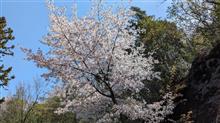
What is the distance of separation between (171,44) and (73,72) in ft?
39.5

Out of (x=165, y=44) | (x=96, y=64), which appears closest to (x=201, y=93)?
(x=96, y=64)

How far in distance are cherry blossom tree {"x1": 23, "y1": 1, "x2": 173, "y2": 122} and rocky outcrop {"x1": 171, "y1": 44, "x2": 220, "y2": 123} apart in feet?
1.91

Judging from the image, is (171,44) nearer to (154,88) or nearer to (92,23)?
(154,88)

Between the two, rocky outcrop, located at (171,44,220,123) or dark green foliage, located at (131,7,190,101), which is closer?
rocky outcrop, located at (171,44,220,123)

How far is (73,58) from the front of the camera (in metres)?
14.4

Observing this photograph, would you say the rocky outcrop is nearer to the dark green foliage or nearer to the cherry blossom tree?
the cherry blossom tree

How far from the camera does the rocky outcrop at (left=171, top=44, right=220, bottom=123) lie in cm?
1273

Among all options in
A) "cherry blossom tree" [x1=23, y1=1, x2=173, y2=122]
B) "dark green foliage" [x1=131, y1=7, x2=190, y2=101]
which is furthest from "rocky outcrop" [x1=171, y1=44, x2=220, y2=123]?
"dark green foliage" [x1=131, y1=7, x2=190, y2=101]

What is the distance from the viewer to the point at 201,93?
547 inches

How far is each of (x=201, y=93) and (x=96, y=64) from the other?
343cm

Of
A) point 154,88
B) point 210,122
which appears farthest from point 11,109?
point 210,122

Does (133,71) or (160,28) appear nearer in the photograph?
(133,71)

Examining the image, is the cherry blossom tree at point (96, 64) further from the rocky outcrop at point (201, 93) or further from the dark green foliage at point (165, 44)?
the dark green foliage at point (165, 44)

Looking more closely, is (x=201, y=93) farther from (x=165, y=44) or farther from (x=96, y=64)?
(x=165, y=44)
